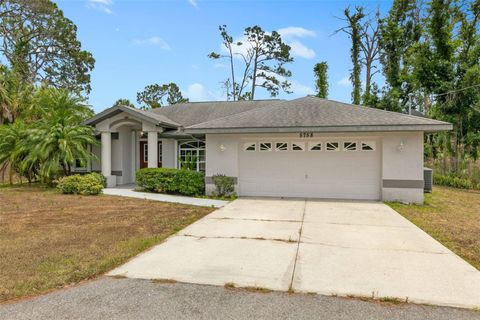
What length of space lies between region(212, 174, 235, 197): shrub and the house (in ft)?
0.84

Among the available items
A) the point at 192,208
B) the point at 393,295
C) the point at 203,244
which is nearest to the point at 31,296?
the point at 203,244

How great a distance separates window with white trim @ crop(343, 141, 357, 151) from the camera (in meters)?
11.1

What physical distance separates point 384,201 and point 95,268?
31.0 feet

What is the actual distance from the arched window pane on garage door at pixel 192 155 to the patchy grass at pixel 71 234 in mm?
3672

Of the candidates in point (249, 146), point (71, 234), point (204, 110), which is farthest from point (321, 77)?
point (71, 234)

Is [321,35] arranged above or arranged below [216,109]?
above

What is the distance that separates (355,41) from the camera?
97.6ft

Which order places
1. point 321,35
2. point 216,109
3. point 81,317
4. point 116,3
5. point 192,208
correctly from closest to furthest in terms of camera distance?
point 81,317 → point 192,208 → point 116,3 → point 216,109 → point 321,35

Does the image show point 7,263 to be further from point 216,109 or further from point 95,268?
point 216,109

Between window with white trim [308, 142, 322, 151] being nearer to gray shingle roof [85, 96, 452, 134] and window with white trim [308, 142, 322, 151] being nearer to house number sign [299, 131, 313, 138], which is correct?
house number sign [299, 131, 313, 138]

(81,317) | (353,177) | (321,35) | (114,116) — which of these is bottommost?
(81,317)

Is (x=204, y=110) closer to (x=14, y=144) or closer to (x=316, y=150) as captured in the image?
(x=316, y=150)

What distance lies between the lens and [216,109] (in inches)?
695

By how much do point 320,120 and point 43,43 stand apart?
32.6 meters
